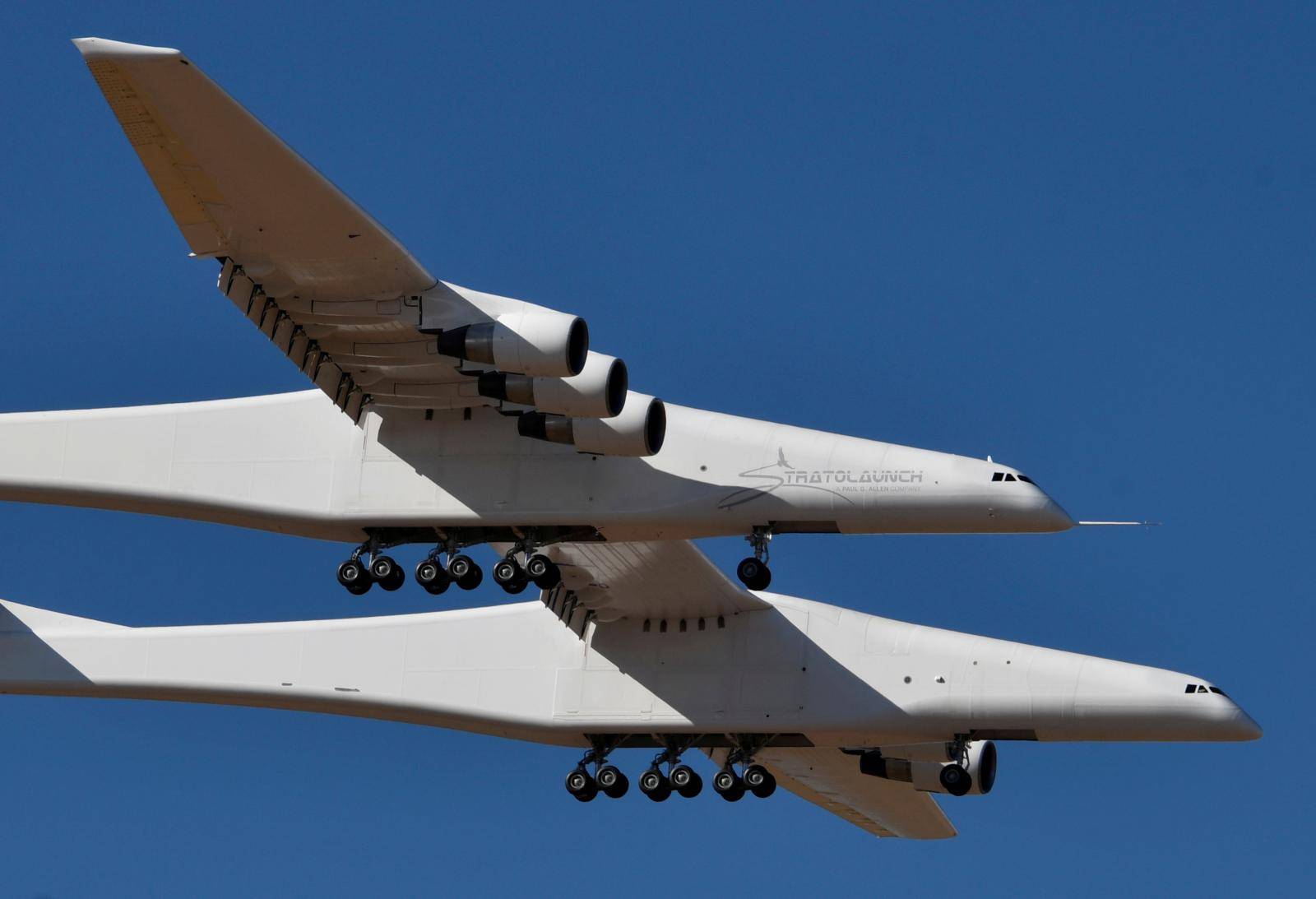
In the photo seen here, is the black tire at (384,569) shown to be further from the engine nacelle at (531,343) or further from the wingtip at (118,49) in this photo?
the wingtip at (118,49)

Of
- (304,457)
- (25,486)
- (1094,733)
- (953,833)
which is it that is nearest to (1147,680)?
(1094,733)

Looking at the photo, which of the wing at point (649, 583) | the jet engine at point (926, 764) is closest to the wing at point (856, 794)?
the jet engine at point (926, 764)

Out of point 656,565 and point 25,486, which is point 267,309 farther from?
point 656,565

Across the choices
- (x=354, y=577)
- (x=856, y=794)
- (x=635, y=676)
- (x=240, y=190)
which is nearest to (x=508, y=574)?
(x=354, y=577)

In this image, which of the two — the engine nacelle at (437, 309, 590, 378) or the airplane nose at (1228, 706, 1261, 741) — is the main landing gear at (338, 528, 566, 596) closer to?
Answer: the engine nacelle at (437, 309, 590, 378)

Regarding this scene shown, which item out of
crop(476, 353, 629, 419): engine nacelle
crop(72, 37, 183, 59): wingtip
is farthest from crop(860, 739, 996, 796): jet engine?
crop(72, 37, 183, 59): wingtip

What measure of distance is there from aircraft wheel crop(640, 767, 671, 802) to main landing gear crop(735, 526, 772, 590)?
23.1 feet

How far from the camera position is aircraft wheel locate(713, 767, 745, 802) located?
5119 centimetres

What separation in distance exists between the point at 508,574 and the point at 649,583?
18.2ft

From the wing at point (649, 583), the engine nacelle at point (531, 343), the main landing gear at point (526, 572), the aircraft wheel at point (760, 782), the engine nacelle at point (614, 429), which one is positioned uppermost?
the engine nacelle at point (531, 343)

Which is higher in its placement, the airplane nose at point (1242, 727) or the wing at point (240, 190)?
the wing at point (240, 190)

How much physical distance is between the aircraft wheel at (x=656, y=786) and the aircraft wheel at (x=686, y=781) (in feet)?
0.38

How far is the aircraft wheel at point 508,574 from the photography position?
1778 inches

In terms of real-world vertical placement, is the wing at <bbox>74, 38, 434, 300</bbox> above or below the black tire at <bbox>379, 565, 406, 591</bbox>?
above
